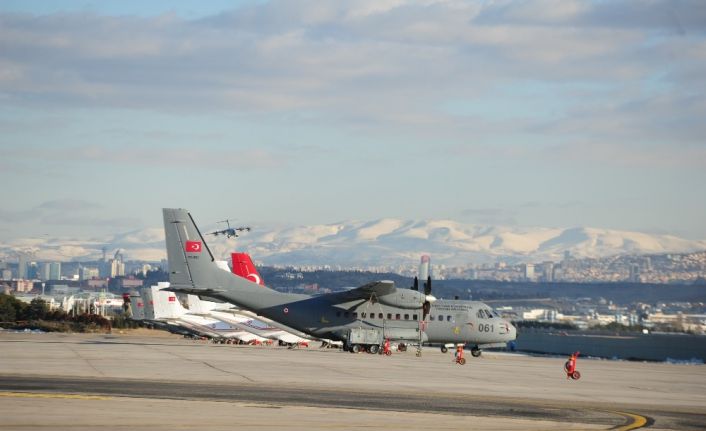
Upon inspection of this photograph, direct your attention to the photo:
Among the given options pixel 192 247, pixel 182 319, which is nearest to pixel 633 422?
pixel 192 247

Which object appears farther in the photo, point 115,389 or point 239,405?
point 115,389

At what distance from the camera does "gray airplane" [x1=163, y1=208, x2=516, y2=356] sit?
62875 mm

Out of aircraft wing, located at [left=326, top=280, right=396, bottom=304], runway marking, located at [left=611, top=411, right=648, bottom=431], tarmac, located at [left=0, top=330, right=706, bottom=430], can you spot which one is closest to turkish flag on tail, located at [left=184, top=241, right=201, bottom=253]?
aircraft wing, located at [left=326, top=280, right=396, bottom=304]

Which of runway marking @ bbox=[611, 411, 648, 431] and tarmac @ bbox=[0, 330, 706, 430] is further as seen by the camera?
runway marking @ bbox=[611, 411, 648, 431]

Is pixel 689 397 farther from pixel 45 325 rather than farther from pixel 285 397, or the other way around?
pixel 45 325

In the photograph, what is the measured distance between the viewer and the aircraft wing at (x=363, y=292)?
207 ft

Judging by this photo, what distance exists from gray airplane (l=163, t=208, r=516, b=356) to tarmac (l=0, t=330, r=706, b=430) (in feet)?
32.4

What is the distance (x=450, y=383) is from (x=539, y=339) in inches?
4220

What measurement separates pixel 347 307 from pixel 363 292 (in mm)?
1974

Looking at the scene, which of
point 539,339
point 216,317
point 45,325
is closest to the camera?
point 216,317

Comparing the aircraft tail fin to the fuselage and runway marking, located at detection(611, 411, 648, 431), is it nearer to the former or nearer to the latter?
the fuselage

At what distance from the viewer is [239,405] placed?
2880 cm

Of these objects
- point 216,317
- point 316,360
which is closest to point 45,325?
point 216,317

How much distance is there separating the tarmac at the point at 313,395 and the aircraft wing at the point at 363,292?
31.4ft
